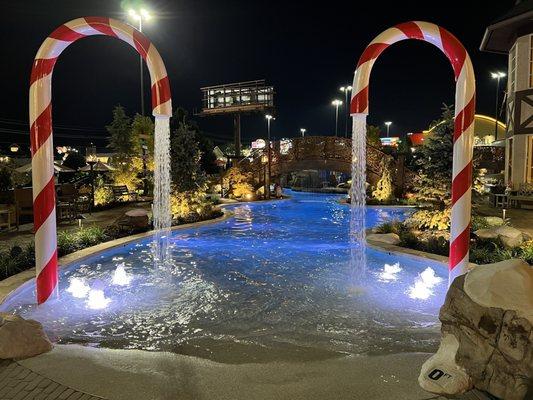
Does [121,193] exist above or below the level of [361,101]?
below

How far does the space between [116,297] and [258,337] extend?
2810mm

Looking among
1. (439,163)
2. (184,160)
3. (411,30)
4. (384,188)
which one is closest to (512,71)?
(384,188)

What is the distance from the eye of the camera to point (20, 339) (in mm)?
4383

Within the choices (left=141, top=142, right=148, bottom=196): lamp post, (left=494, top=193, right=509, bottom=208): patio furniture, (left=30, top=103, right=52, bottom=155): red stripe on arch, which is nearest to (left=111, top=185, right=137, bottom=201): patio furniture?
(left=141, top=142, right=148, bottom=196): lamp post

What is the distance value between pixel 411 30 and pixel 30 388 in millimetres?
6194

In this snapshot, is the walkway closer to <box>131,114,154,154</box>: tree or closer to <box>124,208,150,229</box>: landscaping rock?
<box>124,208,150,229</box>: landscaping rock

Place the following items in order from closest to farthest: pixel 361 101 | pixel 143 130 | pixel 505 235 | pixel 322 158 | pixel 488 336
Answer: pixel 488 336, pixel 361 101, pixel 505 235, pixel 143 130, pixel 322 158

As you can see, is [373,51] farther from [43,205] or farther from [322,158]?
[322,158]

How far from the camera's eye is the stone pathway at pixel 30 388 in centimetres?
360

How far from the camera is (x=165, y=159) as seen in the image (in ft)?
30.0

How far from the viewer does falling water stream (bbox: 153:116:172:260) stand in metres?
7.29

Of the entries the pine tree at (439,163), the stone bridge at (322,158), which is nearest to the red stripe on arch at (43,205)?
the pine tree at (439,163)

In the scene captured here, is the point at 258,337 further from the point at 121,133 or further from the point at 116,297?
the point at 121,133

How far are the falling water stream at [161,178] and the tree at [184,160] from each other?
1871mm
